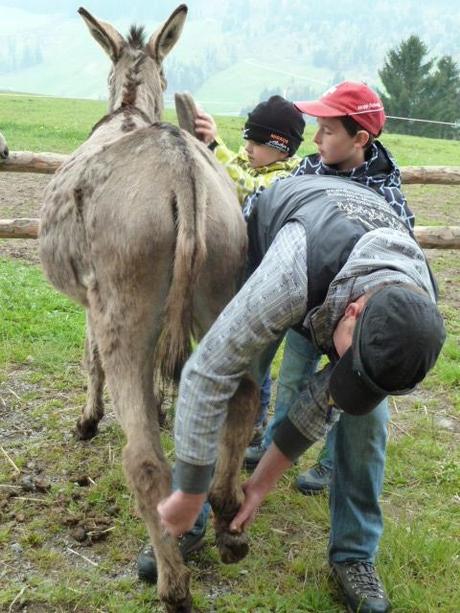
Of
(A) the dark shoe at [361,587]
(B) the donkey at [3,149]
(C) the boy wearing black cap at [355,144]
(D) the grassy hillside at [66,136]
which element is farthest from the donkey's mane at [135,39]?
(D) the grassy hillside at [66,136]

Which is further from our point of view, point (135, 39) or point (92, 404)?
point (135, 39)

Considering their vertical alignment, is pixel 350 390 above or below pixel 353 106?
below

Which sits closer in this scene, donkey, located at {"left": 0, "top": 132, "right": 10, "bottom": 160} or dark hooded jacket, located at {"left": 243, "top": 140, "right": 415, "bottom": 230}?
dark hooded jacket, located at {"left": 243, "top": 140, "right": 415, "bottom": 230}

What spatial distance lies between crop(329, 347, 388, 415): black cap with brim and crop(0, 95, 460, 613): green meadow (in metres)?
1.23

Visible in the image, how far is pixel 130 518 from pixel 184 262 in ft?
5.15

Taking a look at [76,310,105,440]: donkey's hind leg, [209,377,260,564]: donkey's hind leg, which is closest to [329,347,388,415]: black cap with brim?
[209,377,260,564]: donkey's hind leg

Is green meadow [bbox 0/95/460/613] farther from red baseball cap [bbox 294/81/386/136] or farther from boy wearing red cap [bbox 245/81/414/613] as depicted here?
red baseball cap [bbox 294/81/386/136]

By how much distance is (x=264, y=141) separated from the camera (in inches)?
142

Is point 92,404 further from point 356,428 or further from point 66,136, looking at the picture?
point 66,136

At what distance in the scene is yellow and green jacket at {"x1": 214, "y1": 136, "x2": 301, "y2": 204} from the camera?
11.2 feet

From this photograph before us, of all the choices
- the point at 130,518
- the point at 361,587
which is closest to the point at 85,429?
the point at 130,518

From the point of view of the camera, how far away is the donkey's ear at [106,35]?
12.5ft

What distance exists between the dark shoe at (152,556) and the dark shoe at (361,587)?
2.05ft

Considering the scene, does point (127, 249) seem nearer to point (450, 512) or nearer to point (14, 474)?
point (14, 474)
